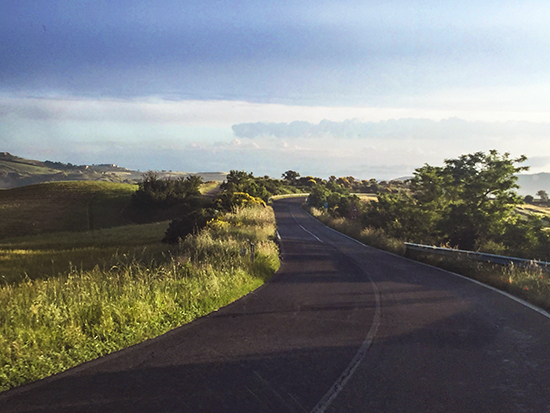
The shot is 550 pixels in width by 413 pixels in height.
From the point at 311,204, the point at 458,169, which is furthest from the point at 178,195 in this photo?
the point at 458,169

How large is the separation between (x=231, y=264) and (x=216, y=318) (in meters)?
3.99

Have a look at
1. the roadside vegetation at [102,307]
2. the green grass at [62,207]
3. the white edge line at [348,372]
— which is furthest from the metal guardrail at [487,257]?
the green grass at [62,207]

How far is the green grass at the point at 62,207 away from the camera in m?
39.5

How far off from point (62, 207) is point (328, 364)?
51140mm

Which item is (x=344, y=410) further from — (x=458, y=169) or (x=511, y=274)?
(x=458, y=169)

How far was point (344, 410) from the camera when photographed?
396 centimetres

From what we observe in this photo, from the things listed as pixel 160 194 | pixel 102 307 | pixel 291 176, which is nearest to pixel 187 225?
pixel 102 307

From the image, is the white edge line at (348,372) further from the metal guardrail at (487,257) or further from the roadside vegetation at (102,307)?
the metal guardrail at (487,257)

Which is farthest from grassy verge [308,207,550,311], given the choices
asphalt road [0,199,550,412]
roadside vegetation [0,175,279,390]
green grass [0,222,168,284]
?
green grass [0,222,168,284]

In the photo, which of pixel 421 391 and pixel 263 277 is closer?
pixel 421 391

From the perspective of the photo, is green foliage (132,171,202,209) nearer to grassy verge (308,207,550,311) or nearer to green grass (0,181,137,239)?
green grass (0,181,137,239)

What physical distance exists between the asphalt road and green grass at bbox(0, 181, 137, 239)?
37.1 meters

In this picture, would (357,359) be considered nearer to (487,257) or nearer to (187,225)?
(487,257)

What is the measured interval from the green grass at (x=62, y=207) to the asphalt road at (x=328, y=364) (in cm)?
3709
